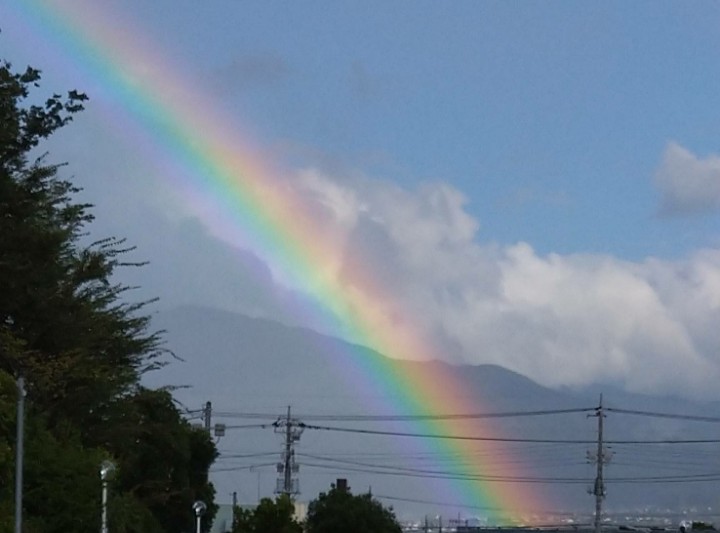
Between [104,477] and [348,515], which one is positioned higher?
[104,477]

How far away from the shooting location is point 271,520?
62562 mm

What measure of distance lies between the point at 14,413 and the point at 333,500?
42579mm

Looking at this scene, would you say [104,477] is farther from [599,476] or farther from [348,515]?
[599,476]

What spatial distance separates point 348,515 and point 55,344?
34217mm

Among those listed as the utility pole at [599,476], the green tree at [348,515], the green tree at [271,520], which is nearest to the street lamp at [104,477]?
the green tree at [271,520]

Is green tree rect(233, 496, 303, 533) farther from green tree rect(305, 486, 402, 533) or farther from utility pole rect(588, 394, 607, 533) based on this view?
utility pole rect(588, 394, 607, 533)

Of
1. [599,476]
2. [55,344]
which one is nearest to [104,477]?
[55,344]

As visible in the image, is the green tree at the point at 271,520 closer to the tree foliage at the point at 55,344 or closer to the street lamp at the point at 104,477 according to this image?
the tree foliage at the point at 55,344

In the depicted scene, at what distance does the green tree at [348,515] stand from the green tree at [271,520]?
6.79 metres

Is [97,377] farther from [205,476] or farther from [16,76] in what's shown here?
[205,476]

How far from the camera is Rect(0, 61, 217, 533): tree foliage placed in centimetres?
3403

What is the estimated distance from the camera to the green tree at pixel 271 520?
A: 205 ft

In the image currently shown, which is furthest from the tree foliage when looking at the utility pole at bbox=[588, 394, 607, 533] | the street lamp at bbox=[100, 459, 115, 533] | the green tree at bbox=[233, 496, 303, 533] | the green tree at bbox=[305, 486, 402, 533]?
→ the utility pole at bbox=[588, 394, 607, 533]

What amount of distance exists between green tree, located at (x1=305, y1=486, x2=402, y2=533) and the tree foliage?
908 inches
